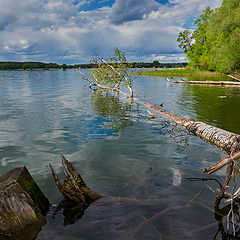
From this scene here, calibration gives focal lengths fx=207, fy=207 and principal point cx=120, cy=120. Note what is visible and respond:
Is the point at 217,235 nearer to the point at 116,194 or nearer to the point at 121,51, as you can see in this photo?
the point at 116,194

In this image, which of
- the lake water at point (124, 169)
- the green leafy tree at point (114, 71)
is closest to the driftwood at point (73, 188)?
the lake water at point (124, 169)

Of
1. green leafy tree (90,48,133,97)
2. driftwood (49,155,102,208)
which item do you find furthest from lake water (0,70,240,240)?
green leafy tree (90,48,133,97)

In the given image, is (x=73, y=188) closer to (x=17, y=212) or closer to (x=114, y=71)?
(x=17, y=212)

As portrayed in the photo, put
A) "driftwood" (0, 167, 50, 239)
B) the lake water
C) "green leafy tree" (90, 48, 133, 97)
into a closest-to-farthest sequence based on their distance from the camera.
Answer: "driftwood" (0, 167, 50, 239), the lake water, "green leafy tree" (90, 48, 133, 97)

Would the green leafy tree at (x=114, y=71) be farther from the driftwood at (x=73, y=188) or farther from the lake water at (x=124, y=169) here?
the driftwood at (x=73, y=188)

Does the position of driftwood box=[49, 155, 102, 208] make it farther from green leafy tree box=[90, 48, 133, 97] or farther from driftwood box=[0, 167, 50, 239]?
green leafy tree box=[90, 48, 133, 97]

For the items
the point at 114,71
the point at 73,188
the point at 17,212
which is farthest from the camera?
the point at 114,71

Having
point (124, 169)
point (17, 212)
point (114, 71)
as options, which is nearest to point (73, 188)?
point (17, 212)

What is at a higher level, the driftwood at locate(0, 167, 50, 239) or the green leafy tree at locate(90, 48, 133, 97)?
the green leafy tree at locate(90, 48, 133, 97)

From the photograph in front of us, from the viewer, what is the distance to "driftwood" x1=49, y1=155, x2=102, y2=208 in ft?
21.5

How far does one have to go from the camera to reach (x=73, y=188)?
6641 mm

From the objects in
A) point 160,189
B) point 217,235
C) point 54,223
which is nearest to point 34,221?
point 54,223

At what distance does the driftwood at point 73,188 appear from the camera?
6551mm

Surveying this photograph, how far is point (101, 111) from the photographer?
22.9m
